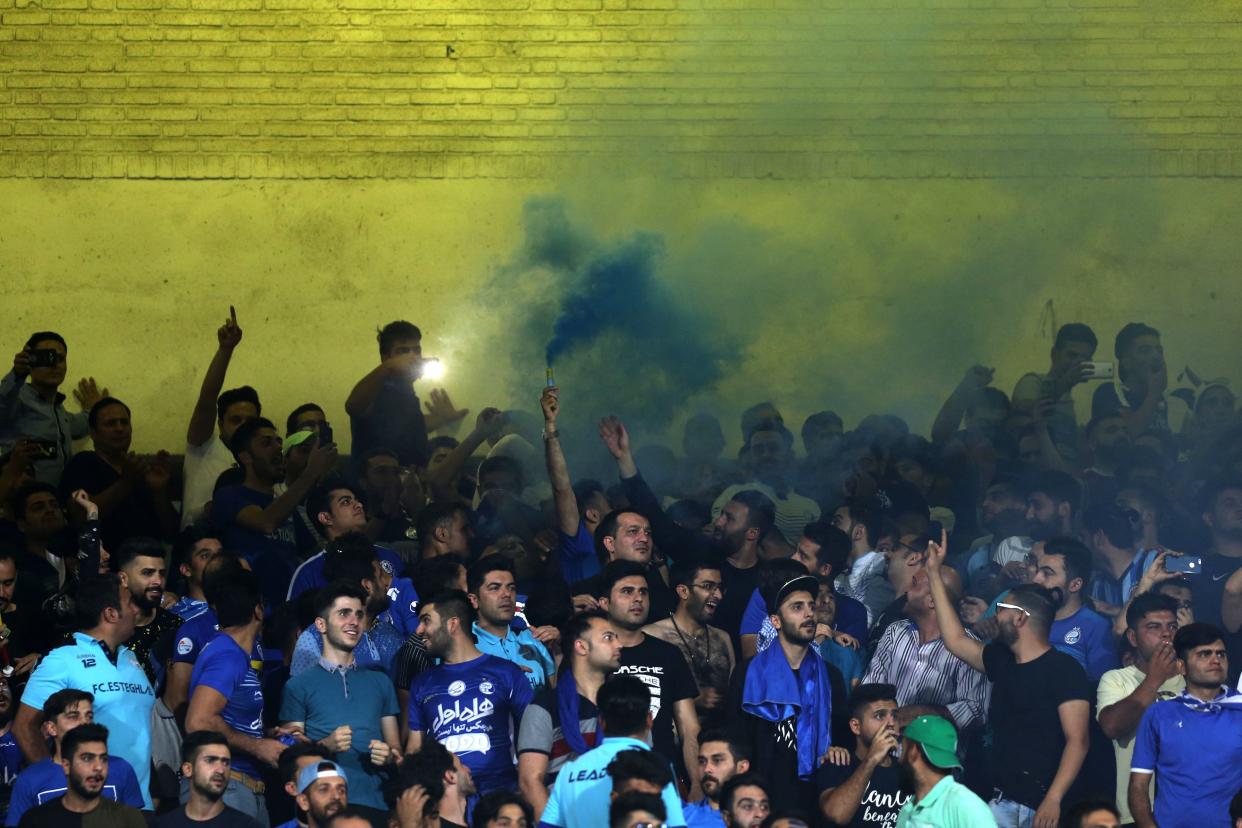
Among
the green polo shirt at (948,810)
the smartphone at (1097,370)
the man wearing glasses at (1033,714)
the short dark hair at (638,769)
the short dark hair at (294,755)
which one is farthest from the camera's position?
the smartphone at (1097,370)

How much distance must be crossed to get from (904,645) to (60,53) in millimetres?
8017

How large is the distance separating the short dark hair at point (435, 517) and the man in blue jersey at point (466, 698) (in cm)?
138

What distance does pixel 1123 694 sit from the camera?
9.32m

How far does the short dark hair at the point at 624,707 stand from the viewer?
27.1ft

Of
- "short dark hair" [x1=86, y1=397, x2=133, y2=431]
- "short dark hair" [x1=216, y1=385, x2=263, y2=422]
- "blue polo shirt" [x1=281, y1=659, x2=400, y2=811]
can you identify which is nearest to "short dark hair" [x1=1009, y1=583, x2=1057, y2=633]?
"blue polo shirt" [x1=281, y1=659, x2=400, y2=811]

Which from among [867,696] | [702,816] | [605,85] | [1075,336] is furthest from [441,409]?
[702,816]

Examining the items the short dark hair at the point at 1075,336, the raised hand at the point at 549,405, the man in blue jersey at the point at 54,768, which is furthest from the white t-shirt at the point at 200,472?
the short dark hair at the point at 1075,336

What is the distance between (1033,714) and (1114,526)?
6.10ft

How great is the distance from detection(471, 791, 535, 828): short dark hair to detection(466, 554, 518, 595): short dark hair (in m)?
1.52

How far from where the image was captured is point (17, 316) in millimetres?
A: 14664

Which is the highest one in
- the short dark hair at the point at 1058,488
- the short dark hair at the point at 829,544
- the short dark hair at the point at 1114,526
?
the short dark hair at the point at 1058,488

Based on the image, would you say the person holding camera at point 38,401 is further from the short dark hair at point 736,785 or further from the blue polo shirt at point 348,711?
the short dark hair at point 736,785

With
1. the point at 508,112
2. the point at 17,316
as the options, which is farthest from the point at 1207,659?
the point at 17,316

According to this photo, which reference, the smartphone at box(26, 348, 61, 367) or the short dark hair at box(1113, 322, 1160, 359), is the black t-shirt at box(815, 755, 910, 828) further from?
the smartphone at box(26, 348, 61, 367)
